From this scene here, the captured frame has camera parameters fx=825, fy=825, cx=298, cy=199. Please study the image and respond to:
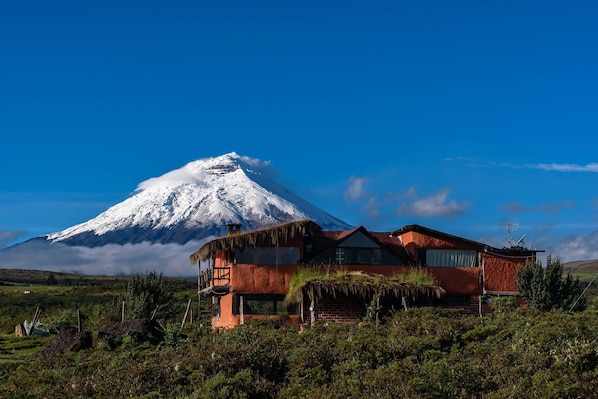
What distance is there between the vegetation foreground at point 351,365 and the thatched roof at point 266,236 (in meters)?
10.2

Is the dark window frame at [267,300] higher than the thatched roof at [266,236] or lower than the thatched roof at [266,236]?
lower

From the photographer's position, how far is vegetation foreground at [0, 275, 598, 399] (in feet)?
50.5

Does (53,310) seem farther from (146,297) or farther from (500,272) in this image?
(500,272)

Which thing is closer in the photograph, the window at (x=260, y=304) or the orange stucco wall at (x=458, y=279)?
the window at (x=260, y=304)

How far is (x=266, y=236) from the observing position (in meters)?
35.7

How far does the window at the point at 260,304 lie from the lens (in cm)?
3541

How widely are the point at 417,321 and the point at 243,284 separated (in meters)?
12.7

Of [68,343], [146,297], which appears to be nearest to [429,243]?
[146,297]

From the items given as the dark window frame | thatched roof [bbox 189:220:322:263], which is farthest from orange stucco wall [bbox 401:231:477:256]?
the dark window frame

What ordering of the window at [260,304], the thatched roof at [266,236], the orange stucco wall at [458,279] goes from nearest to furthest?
1. the thatched roof at [266,236]
2. the window at [260,304]
3. the orange stucco wall at [458,279]

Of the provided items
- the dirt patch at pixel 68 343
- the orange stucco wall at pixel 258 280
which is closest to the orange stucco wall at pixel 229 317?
the orange stucco wall at pixel 258 280

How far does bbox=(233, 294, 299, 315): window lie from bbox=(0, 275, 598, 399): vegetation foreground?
10.1 meters

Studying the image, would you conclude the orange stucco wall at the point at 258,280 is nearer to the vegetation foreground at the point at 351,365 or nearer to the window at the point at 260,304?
the window at the point at 260,304

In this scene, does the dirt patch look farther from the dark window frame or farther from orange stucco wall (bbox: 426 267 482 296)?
orange stucco wall (bbox: 426 267 482 296)
